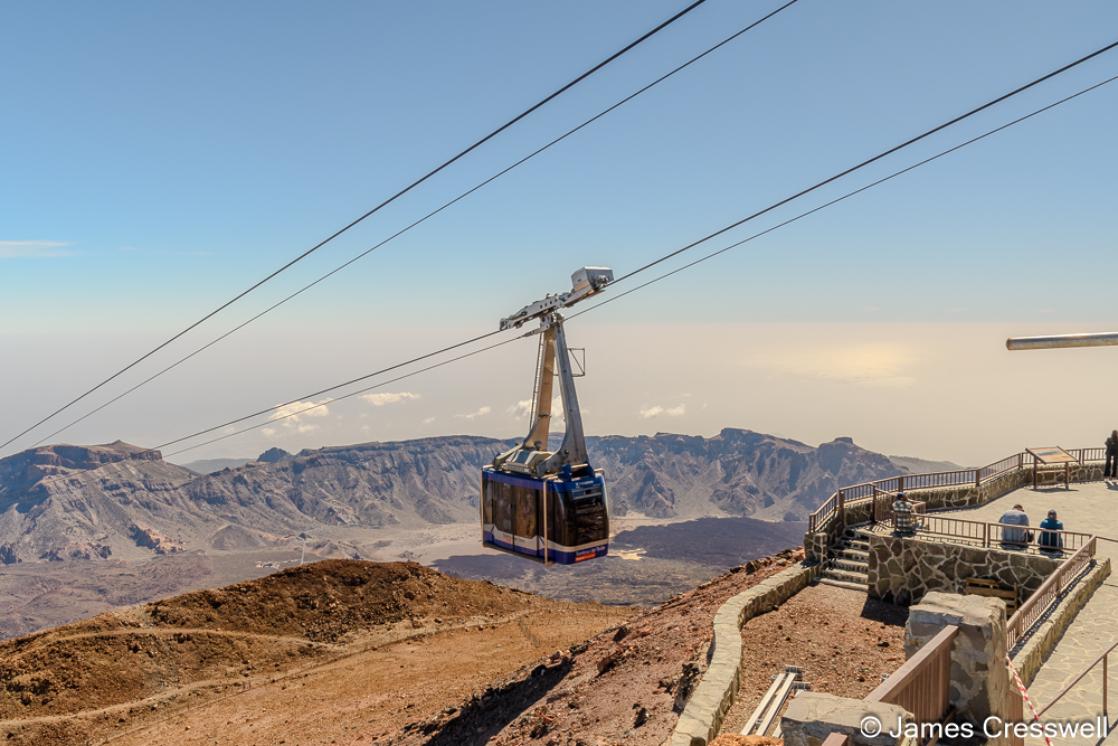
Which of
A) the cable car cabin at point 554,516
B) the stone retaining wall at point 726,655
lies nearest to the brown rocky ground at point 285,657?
the cable car cabin at point 554,516

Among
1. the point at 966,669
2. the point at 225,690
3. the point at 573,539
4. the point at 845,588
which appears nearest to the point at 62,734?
the point at 225,690

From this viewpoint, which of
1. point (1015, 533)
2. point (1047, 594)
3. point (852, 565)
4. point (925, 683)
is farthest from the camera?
point (852, 565)

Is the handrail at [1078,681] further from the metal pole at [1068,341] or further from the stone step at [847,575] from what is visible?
the stone step at [847,575]

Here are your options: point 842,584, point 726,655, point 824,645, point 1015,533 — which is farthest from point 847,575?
point 726,655

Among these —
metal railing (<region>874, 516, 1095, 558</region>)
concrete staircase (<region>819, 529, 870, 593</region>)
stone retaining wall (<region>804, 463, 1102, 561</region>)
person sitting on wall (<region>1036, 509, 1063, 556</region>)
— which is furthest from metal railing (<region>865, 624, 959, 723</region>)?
person sitting on wall (<region>1036, 509, 1063, 556</region>)

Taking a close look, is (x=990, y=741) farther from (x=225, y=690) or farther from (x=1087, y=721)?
(x=225, y=690)

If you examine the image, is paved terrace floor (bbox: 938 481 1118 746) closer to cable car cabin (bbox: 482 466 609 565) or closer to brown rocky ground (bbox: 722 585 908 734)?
brown rocky ground (bbox: 722 585 908 734)

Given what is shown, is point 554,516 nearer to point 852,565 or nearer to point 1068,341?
point 852,565
